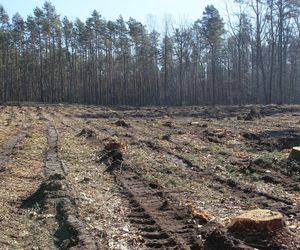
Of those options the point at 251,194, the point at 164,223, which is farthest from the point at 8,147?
the point at 164,223

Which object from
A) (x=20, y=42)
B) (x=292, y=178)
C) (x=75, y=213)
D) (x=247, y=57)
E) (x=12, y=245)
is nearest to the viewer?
(x=12, y=245)

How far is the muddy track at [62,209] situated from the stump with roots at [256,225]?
173 centimetres

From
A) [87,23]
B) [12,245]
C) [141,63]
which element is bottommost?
[12,245]

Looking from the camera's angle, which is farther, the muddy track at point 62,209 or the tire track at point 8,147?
the tire track at point 8,147

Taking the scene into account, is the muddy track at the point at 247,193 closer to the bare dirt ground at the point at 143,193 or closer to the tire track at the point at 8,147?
the bare dirt ground at the point at 143,193

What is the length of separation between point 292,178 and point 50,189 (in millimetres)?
4737

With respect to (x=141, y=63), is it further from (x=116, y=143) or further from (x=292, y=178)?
(x=292, y=178)

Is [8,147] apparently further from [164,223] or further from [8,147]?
[164,223]

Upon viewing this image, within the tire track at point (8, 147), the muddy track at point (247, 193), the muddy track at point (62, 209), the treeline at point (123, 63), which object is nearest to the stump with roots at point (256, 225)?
the muddy track at point (247, 193)

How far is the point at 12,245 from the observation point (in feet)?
19.7

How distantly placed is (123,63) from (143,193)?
234ft

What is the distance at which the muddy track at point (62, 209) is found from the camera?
600 centimetres

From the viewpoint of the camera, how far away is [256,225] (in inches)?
227

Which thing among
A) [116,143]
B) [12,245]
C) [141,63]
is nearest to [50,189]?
[12,245]
